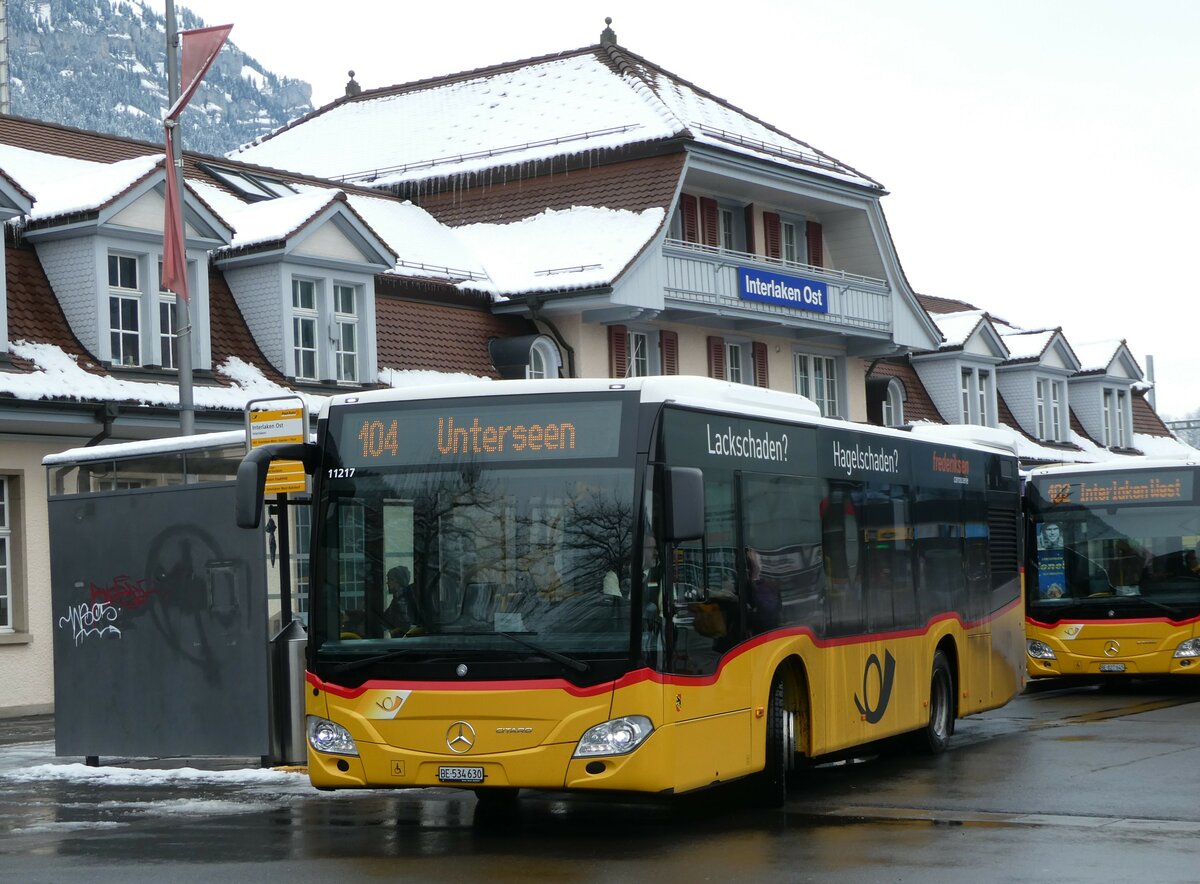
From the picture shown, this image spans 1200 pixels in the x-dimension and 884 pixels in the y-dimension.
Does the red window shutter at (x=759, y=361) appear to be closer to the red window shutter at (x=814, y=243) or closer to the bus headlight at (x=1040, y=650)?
the red window shutter at (x=814, y=243)

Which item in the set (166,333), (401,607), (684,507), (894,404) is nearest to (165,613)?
(401,607)

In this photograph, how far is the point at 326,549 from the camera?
11.8 metres

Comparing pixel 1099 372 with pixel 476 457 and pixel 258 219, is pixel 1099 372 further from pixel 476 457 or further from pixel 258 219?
pixel 476 457

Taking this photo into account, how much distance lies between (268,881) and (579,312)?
24407mm

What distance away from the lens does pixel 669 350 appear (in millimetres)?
36156

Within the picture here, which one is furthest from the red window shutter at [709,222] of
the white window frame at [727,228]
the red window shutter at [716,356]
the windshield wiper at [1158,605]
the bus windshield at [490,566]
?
the bus windshield at [490,566]

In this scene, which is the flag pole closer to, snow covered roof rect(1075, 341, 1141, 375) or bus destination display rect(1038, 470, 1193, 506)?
bus destination display rect(1038, 470, 1193, 506)

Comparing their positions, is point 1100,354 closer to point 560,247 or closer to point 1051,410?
point 1051,410

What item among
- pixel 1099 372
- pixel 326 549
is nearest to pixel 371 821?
pixel 326 549

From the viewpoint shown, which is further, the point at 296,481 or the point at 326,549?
the point at 296,481

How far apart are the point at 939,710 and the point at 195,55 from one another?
33.8 ft

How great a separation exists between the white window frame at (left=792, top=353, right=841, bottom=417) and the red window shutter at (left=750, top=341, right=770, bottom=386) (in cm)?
130

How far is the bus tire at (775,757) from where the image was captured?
41.7 ft

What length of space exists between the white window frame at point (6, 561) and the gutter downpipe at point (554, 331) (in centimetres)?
1138
